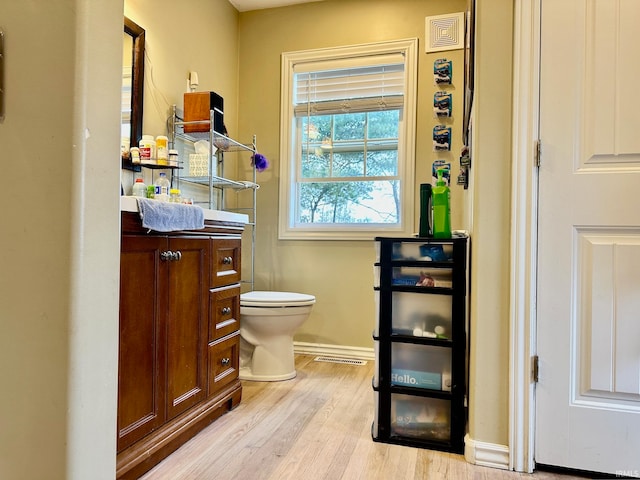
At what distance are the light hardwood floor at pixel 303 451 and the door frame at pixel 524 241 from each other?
163 millimetres

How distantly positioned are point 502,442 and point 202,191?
2.19m

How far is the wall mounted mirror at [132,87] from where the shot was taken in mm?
2090

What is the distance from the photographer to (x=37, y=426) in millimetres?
762

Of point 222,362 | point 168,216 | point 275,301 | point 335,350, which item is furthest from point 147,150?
point 335,350

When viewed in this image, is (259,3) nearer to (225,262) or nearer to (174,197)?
(174,197)

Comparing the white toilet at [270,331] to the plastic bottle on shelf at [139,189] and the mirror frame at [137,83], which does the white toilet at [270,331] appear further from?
the mirror frame at [137,83]

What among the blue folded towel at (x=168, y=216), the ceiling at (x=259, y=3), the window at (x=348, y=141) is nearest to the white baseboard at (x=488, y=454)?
the blue folded towel at (x=168, y=216)

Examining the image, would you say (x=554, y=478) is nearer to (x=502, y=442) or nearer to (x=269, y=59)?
(x=502, y=442)

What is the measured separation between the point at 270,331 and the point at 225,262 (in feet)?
1.97

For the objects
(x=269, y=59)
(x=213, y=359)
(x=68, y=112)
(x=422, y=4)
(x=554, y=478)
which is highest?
(x=422, y=4)

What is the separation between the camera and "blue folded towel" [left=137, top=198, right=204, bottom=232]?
1.29 m

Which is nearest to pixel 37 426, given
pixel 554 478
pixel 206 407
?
pixel 206 407

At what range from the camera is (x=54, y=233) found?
744 millimetres

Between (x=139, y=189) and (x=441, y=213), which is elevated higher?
(x=139, y=189)
